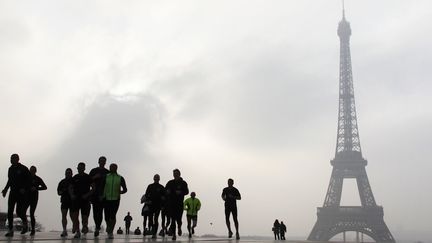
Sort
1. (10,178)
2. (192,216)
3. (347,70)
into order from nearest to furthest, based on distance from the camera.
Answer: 1. (10,178)
2. (192,216)
3. (347,70)

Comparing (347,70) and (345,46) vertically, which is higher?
(345,46)

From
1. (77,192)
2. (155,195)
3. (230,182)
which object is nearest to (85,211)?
(77,192)

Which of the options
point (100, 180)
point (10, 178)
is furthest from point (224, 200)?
point (10, 178)

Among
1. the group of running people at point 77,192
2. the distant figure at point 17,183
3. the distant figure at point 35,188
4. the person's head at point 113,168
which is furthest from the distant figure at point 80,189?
the distant figure at point 35,188

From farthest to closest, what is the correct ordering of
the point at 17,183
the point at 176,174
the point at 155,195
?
the point at 155,195
the point at 176,174
the point at 17,183

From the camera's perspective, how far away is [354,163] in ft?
303

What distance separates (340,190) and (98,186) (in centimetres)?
8491

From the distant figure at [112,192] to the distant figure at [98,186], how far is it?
0.36 ft

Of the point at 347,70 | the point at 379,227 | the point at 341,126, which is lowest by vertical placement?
the point at 379,227

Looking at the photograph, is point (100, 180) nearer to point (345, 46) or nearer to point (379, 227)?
point (379, 227)

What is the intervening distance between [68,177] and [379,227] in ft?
265

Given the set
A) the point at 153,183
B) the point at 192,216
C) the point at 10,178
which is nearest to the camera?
the point at 10,178

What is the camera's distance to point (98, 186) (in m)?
11.0

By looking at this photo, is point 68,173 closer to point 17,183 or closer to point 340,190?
point 17,183
